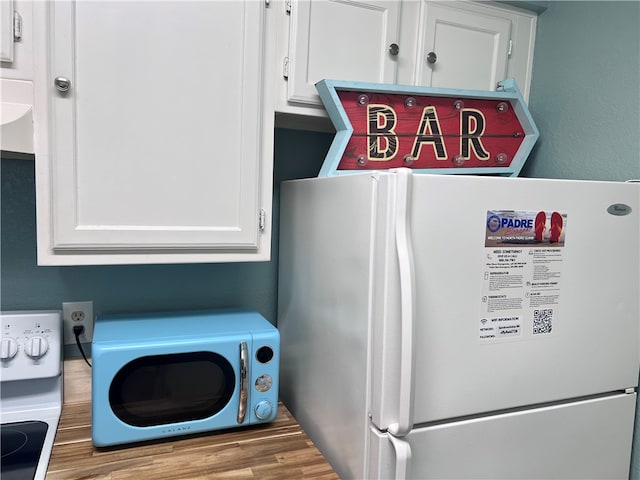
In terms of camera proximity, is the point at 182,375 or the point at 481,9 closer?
the point at 182,375

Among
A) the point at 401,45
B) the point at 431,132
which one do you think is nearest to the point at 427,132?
the point at 431,132

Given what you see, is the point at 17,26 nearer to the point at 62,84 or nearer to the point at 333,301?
the point at 62,84

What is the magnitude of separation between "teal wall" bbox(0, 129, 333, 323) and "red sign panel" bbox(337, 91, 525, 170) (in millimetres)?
365

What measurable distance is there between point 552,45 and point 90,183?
144 centimetres

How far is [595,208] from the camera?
1137mm

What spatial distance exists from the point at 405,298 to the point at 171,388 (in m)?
0.69

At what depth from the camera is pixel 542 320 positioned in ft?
3.65

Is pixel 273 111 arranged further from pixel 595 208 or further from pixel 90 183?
pixel 595 208

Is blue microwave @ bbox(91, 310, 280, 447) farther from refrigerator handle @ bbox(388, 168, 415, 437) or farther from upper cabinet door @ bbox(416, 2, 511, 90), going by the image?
upper cabinet door @ bbox(416, 2, 511, 90)

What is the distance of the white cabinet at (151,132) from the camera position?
1.08 metres

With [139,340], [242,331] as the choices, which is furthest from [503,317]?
[139,340]

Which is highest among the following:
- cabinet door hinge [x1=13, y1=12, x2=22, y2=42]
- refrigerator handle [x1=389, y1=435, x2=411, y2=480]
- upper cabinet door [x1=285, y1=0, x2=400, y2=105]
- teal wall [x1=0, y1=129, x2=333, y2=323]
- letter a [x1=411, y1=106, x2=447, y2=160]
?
upper cabinet door [x1=285, y1=0, x2=400, y2=105]

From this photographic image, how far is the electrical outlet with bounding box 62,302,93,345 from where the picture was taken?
4.70ft

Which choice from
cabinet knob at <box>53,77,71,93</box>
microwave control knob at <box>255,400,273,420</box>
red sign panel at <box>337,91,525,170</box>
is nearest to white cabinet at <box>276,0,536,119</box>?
red sign panel at <box>337,91,525,170</box>
